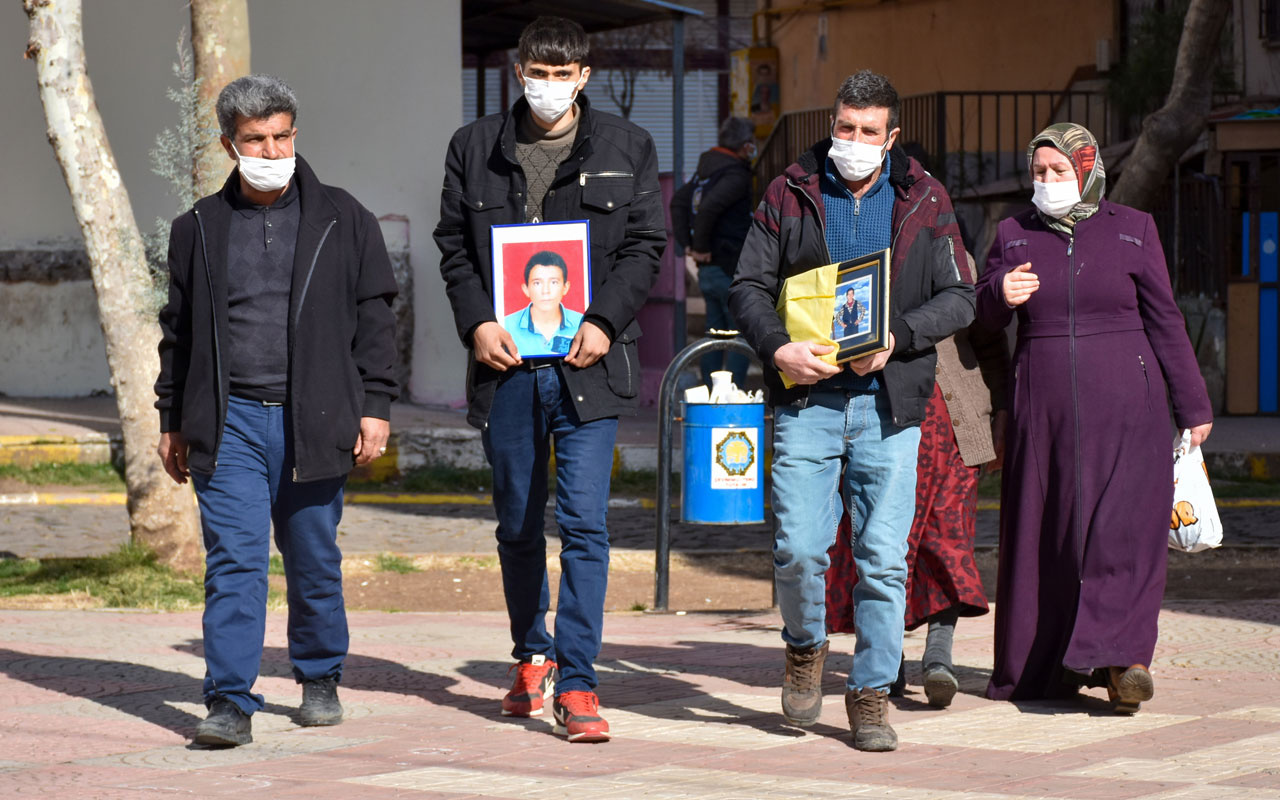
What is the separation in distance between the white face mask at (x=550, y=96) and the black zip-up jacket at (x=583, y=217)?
0.12 meters

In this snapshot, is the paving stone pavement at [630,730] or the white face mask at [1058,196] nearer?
the paving stone pavement at [630,730]

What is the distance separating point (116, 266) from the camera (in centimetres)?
852

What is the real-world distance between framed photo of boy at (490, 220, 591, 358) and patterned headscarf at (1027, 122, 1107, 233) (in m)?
1.55

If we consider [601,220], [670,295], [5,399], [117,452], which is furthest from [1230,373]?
[601,220]

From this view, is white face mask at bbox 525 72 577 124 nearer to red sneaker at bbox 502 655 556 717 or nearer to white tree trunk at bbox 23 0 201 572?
red sneaker at bbox 502 655 556 717

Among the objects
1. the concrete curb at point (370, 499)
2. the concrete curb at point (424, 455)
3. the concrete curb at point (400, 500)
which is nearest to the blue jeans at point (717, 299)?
the concrete curb at point (424, 455)

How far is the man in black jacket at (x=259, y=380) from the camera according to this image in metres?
5.34

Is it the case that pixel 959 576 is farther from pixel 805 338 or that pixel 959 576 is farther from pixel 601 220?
pixel 601 220

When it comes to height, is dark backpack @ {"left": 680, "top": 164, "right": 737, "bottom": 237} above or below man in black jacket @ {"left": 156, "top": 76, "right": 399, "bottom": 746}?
above

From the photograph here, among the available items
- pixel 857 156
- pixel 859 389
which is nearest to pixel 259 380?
pixel 859 389

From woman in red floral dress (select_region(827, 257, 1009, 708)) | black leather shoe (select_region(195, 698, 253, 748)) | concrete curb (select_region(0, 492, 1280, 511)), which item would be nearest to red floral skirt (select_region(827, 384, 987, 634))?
woman in red floral dress (select_region(827, 257, 1009, 708))

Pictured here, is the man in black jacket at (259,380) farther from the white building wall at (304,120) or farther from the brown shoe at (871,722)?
the white building wall at (304,120)

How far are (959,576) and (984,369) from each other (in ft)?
2.49

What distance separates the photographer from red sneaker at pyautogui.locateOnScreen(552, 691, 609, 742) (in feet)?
17.4
